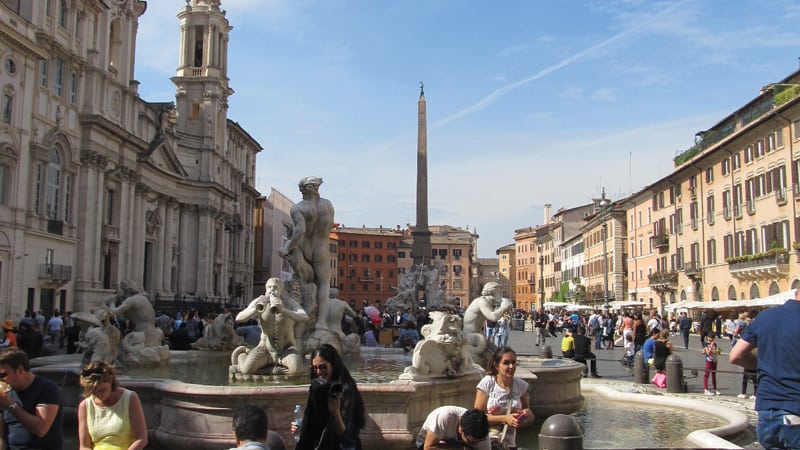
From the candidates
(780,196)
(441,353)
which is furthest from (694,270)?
(441,353)

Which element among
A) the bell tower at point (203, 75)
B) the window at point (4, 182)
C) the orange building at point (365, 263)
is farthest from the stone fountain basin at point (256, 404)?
the orange building at point (365, 263)

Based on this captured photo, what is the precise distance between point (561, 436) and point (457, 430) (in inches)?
44.7

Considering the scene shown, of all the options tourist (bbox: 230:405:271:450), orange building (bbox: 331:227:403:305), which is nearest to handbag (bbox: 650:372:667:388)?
tourist (bbox: 230:405:271:450)

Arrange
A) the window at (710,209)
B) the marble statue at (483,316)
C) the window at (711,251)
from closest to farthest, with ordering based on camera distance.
Answer: 1. the marble statue at (483,316)
2. the window at (711,251)
3. the window at (710,209)

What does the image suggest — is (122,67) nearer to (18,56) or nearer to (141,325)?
(18,56)

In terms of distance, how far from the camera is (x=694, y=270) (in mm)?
42375

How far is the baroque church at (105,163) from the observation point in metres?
28.6

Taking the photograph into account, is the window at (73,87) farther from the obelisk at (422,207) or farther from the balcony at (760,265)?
the balcony at (760,265)

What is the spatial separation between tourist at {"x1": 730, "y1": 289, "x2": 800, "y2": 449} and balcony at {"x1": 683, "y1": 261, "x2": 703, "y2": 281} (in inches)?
1586

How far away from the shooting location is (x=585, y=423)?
9312 mm

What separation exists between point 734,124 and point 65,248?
1327 inches

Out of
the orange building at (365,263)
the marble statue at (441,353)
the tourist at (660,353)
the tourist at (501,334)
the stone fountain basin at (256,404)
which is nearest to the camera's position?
the stone fountain basin at (256,404)

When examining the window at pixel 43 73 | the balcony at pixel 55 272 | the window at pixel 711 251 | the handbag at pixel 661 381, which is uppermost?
the window at pixel 43 73

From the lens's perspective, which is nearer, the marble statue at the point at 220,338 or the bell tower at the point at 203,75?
the marble statue at the point at 220,338
